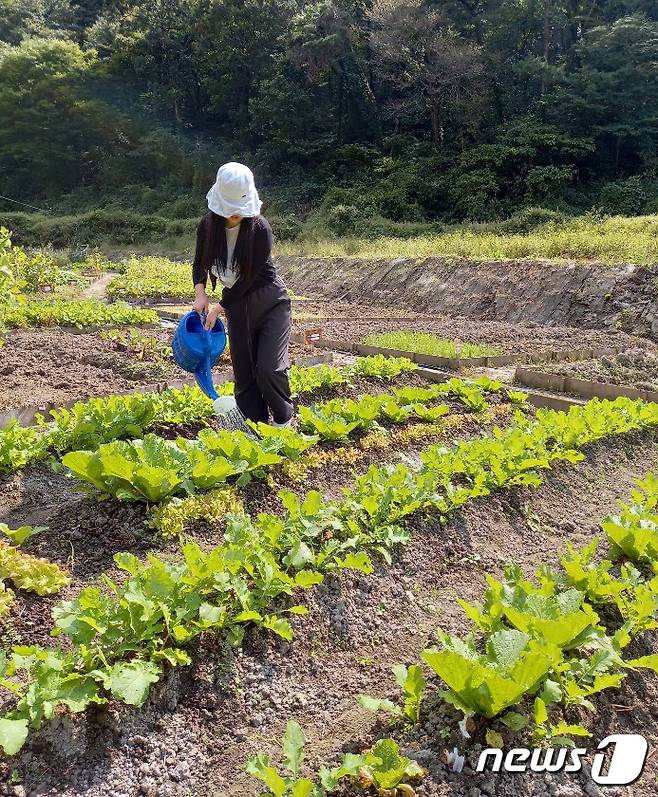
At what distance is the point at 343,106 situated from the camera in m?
34.3

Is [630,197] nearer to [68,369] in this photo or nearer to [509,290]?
[509,290]

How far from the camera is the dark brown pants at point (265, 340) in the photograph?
13.5ft

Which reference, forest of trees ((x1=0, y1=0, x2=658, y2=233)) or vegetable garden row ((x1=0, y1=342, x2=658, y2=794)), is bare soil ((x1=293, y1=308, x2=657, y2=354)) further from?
forest of trees ((x1=0, y1=0, x2=658, y2=233))

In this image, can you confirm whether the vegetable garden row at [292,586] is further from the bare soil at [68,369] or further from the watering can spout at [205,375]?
the bare soil at [68,369]

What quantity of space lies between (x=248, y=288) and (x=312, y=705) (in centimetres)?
268

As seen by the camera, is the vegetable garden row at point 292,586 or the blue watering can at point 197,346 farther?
the blue watering can at point 197,346

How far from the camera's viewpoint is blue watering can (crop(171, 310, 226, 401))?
13.8 feet

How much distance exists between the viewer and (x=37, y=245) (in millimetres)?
33906

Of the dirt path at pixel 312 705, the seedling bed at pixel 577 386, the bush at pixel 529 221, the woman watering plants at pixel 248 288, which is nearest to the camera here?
the dirt path at pixel 312 705

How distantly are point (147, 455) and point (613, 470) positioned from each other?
12.6 feet

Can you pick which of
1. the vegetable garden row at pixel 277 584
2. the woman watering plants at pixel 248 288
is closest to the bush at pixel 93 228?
the woman watering plants at pixel 248 288

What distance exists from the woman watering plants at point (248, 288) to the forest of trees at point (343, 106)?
22032mm

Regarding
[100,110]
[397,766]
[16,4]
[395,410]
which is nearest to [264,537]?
[397,766]

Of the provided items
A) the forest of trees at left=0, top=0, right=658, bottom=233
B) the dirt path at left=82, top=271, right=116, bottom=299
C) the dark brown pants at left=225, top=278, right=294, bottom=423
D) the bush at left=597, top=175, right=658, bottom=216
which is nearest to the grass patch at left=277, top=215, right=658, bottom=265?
the bush at left=597, top=175, right=658, bottom=216
